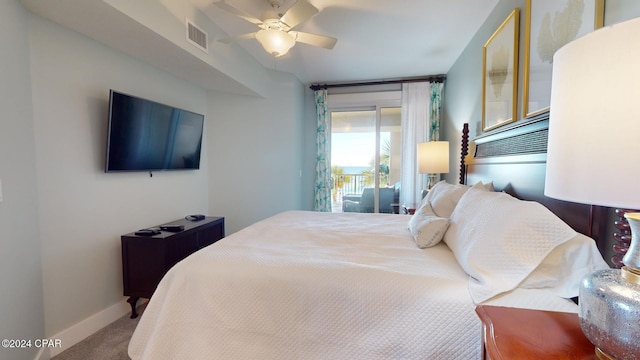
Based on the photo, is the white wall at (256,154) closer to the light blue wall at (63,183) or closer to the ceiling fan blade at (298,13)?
the light blue wall at (63,183)

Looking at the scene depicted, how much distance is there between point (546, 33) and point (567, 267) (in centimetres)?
129

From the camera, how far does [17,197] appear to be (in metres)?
1.52

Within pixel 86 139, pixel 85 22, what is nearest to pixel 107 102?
pixel 86 139

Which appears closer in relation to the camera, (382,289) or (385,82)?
(382,289)

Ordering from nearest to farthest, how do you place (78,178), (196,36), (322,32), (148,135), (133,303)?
(78,178), (133,303), (196,36), (148,135), (322,32)

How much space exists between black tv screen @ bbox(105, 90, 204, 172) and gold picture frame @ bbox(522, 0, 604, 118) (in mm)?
2920

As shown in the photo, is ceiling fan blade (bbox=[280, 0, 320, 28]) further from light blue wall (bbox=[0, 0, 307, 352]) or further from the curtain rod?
the curtain rod

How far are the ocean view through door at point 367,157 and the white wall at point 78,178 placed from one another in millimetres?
2896

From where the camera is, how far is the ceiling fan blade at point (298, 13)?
1.81m

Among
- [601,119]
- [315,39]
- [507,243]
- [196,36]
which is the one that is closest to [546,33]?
[507,243]

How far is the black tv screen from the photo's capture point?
2.21 metres

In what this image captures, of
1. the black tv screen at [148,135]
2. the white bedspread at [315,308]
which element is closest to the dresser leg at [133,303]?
the black tv screen at [148,135]

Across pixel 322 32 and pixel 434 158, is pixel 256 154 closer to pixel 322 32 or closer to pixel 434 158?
pixel 322 32

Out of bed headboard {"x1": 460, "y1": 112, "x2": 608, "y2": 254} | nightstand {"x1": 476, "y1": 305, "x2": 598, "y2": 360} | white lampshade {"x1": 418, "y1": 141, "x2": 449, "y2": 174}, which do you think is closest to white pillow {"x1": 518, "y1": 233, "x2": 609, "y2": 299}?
bed headboard {"x1": 460, "y1": 112, "x2": 608, "y2": 254}
